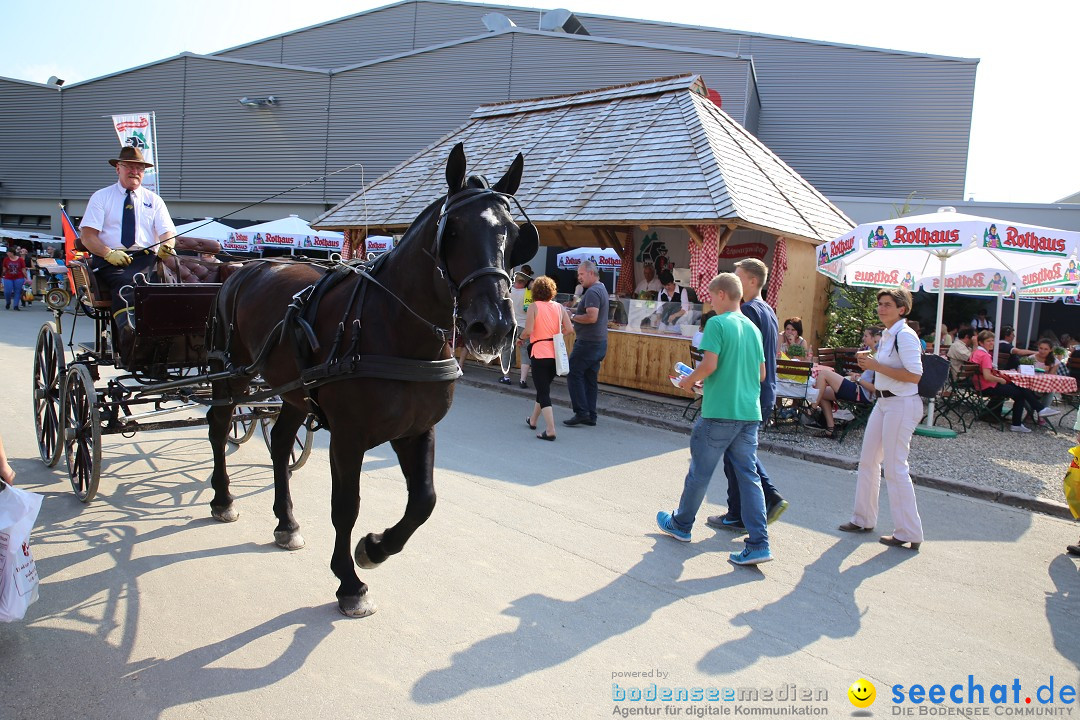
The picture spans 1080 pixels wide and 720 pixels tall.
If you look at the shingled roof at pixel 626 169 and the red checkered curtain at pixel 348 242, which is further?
the red checkered curtain at pixel 348 242

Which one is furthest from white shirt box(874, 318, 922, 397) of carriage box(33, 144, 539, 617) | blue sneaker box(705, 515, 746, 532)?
carriage box(33, 144, 539, 617)

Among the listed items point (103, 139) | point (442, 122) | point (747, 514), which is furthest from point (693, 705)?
point (103, 139)

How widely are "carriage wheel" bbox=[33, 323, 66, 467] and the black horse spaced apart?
2706mm

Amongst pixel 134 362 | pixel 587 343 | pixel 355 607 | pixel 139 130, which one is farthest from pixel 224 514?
pixel 139 130

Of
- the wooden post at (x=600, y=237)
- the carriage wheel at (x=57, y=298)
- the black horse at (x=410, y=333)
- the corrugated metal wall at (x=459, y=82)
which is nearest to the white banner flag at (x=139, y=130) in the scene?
the corrugated metal wall at (x=459, y=82)

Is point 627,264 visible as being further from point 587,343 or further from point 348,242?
point 587,343

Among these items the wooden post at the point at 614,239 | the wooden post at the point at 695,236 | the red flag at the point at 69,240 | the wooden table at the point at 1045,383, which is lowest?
the wooden table at the point at 1045,383

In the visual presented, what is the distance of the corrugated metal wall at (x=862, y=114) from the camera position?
78.9 ft

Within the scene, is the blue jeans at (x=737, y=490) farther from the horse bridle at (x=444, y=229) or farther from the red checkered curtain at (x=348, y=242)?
the red checkered curtain at (x=348, y=242)

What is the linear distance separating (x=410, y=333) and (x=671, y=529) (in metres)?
2.69

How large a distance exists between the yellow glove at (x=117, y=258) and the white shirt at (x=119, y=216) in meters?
0.27

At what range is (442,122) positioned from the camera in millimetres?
26828

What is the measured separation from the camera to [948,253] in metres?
9.62

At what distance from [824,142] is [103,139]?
32.8 meters
